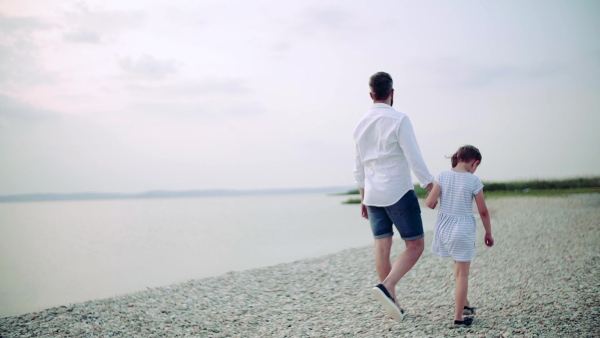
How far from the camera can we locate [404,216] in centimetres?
400

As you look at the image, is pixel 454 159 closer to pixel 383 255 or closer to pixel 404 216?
pixel 404 216

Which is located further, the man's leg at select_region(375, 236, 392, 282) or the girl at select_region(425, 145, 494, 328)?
the man's leg at select_region(375, 236, 392, 282)

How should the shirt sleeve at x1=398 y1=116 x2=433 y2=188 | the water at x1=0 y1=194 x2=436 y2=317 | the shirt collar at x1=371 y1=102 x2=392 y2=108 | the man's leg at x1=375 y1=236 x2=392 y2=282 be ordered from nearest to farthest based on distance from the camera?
the shirt sleeve at x1=398 y1=116 x2=433 y2=188 → the shirt collar at x1=371 y1=102 x2=392 y2=108 → the man's leg at x1=375 y1=236 x2=392 y2=282 → the water at x1=0 y1=194 x2=436 y2=317

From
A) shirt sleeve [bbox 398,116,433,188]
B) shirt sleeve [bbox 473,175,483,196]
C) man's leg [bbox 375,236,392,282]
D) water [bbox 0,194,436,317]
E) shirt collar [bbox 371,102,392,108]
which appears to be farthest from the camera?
water [bbox 0,194,436,317]

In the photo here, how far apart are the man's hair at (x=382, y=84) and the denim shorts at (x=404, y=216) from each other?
0.81 meters

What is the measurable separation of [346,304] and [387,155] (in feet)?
7.23

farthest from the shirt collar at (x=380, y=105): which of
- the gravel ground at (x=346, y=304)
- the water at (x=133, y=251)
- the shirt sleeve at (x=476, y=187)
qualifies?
the water at (x=133, y=251)

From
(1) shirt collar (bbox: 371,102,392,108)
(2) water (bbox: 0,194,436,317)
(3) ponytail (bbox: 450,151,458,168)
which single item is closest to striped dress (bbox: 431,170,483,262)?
(3) ponytail (bbox: 450,151,458,168)

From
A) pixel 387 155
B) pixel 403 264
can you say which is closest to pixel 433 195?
pixel 387 155

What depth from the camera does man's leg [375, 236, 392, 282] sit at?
4.26 meters

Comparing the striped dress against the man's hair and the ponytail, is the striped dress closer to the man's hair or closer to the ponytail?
the ponytail

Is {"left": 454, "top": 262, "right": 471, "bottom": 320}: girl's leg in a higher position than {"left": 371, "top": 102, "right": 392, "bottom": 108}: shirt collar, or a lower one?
lower

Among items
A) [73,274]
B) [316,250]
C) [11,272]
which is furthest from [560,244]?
[11,272]

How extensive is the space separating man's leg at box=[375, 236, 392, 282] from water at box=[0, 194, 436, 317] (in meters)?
4.27
